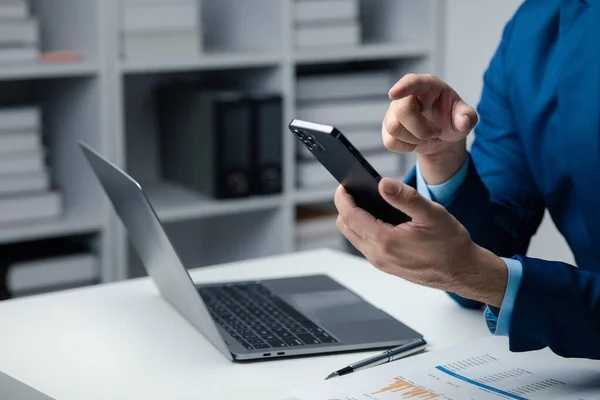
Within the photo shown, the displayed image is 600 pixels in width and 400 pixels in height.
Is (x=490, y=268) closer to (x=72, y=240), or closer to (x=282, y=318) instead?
(x=282, y=318)

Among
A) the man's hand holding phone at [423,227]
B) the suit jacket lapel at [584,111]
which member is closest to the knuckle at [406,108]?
the man's hand holding phone at [423,227]

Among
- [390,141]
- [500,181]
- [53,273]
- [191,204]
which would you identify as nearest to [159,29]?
[191,204]

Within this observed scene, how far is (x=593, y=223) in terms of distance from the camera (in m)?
1.41

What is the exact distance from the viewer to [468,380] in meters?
1.02

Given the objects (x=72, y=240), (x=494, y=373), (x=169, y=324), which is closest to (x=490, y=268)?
(x=494, y=373)

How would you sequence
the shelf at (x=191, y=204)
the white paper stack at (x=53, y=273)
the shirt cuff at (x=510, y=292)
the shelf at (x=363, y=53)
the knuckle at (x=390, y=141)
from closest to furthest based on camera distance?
the shirt cuff at (x=510, y=292) < the knuckle at (x=390, y=141) < the white paper stack at (x=53, y=273) < the shelf at (x=191, y=204) < the shelf at (x=363, y=53)

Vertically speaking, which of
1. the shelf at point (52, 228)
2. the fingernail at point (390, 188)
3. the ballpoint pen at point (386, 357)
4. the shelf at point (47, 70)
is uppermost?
the shelf at point (47, 70)

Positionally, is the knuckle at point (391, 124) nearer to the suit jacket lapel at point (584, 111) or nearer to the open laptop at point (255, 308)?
the open laptop at point (255, 308)

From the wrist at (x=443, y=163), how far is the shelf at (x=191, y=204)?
1352mm

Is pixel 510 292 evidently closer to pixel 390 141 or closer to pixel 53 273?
pixel 390 141

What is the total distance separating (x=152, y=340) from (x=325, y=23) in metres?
1.78

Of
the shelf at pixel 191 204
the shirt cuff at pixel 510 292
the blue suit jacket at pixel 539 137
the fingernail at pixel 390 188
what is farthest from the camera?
the shelf at pixel 191 204

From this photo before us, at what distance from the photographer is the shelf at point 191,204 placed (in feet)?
8.35

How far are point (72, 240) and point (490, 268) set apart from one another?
1.83 m
